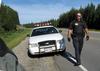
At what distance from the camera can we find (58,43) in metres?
17.7

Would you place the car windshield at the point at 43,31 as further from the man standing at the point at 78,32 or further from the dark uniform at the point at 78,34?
the dark uniform at the point at 78,34

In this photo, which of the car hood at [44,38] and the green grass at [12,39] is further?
the green grass at [12,39]

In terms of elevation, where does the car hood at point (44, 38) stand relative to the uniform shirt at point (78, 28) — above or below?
below

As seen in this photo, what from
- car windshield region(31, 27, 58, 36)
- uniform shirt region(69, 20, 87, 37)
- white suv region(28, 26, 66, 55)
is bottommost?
white suv region(28, 26, 66, 55)

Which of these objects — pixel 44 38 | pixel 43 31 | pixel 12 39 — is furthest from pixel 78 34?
pixel 12 39

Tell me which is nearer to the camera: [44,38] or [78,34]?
[78,34]

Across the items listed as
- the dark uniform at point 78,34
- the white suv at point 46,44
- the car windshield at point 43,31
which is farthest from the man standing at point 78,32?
the car windshield at point 43,31

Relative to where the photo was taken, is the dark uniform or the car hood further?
the car hood

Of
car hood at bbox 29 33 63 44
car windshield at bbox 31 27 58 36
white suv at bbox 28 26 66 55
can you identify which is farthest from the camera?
car windshield at bbox 31 27 58 36

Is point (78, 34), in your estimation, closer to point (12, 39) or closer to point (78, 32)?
point (78, 32)

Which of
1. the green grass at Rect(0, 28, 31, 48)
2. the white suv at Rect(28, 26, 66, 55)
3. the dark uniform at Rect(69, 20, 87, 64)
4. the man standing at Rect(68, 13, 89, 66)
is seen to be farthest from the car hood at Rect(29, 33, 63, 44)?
the green grass at Rect(0, 28, 31, 48)

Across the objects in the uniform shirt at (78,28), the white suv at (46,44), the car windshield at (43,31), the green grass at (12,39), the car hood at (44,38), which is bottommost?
the green grass at (12,39)

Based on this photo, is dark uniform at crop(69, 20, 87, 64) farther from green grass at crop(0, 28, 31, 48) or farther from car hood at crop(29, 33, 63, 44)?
green grass at crop(0, 28, 31, 48)

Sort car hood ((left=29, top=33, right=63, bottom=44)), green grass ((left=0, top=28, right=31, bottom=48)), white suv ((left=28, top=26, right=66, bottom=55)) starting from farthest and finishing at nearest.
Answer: green grass ((left=0, top=28, right=31, bottom=48)), car hood ((left=29, top=33, right=63, bottom=44)), white suv ((left=28, top=26, right=66, bottom=55))
